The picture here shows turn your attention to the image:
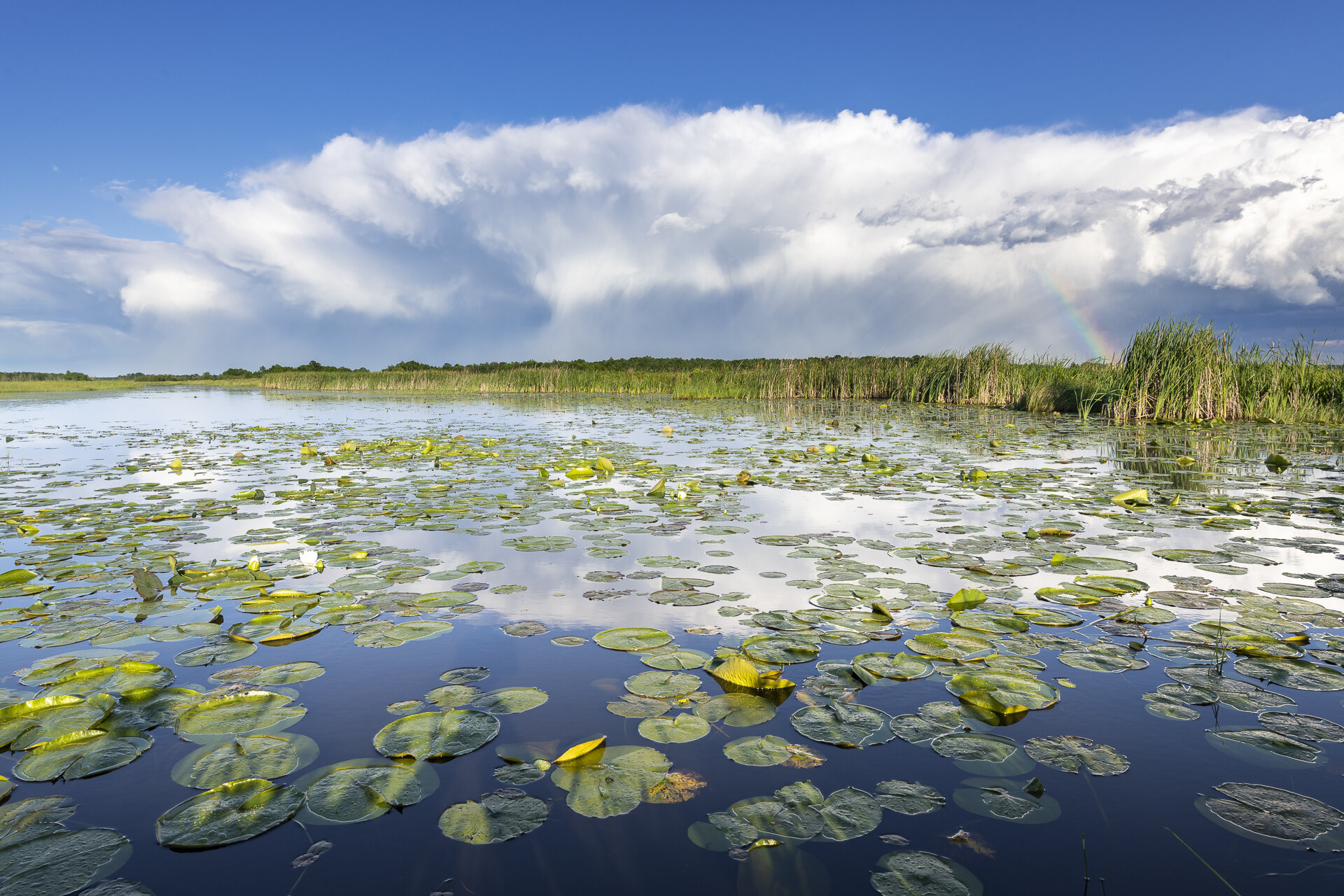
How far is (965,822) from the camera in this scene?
178cm

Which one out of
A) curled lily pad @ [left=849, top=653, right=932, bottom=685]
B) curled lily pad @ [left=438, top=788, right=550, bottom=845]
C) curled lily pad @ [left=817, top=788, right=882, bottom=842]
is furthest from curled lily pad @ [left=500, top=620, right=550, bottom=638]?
curled lily pad @ [left=817, top=788, right=882, bottom=842]

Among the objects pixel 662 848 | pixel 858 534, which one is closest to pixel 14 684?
pixel 662 848

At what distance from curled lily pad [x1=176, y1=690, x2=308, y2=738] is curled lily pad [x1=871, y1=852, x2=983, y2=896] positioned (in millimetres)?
1978

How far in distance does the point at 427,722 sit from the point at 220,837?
0.64 metres

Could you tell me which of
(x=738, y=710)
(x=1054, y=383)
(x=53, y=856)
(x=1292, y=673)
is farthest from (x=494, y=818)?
(x=1054, y=383)

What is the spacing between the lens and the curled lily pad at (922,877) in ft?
5.05

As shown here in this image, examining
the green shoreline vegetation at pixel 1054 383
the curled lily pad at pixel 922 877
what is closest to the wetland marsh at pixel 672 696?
the curled lily pad at pixel 922 877

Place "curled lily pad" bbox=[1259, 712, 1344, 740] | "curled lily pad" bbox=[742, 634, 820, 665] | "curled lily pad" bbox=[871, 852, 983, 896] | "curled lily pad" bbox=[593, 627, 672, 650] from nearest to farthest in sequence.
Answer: "curled lily pad" bbox=[871, 852, 983, 896] → "curled lily pad" bbox=[1259, 712, 1344, 740] → "curled lily pad" bbox=[742, 634, 820, 665] → "curled lily pad" bbox=[593, 627, 672, 650]

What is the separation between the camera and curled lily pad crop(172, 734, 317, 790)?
77.5 inches

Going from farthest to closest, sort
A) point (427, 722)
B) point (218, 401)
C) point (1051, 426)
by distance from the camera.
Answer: point (218, 401) → point (1051, 426) → point (427, 722)

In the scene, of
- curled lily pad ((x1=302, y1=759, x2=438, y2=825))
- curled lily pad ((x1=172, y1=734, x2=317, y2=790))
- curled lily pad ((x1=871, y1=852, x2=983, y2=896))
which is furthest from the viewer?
curled lily pad ((x1=172, y1=734, x2=317, y2=790))

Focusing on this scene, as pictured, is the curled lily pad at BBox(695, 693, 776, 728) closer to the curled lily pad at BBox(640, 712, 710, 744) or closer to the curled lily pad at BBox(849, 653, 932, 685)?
the curled lily pad at BBox(640, 712, 710, 744)

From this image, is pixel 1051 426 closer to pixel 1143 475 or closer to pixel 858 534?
pixel 1143 475

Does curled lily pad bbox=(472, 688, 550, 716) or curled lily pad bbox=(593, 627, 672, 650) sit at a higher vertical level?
curled lily pad bbox=(593, 627, 672, 650)
